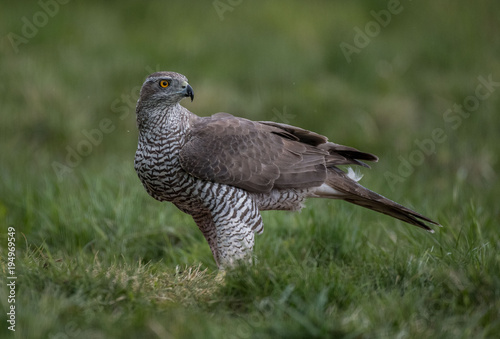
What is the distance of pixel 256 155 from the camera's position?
4.96 metres

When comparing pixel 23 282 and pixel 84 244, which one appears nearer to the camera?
pixel 23 282

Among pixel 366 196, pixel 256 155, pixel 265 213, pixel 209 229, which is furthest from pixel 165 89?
pixel 265 213

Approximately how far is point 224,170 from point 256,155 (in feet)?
1.09

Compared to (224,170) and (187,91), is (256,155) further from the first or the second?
(187,91)

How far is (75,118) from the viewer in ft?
27.2

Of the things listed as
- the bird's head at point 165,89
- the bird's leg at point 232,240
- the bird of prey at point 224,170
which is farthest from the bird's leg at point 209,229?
the bird's head at point 165,89

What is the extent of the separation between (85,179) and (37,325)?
3.43 metres

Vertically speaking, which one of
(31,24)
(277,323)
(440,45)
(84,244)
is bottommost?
(84,244)

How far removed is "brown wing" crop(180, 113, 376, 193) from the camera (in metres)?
4.71

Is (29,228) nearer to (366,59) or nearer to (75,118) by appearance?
(75,118)

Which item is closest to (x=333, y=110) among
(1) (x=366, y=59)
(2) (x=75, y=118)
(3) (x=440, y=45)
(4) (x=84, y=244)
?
(1) (x=366, y=59)

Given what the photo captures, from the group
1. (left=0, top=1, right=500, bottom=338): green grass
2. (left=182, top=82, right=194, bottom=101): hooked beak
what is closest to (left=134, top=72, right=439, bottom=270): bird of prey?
(left=182, top=82, right=194, bottom=101): hooked beak

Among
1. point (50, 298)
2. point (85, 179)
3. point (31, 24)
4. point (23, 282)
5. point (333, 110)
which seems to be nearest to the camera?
point (50, 298)

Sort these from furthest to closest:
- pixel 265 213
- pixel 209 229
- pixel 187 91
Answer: pixel 265 213 < pixel 209 229 < pixel 187 91
